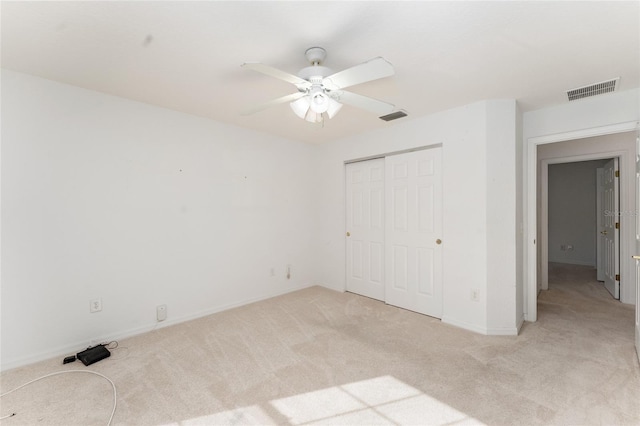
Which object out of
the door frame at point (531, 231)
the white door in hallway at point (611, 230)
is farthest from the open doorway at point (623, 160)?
the door frame at point (531, 231)

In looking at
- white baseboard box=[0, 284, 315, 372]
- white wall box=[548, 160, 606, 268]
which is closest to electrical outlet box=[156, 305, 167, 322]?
white baseboard box=[0, 284, 315, 372]

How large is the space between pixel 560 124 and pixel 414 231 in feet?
6.16

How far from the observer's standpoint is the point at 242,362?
238cm

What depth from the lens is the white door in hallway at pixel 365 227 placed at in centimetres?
401

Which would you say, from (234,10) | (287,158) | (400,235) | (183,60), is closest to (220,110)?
(183,60)

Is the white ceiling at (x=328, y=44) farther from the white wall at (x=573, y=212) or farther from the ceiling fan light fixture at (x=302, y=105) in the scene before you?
the white wall at (x=573, y=212)

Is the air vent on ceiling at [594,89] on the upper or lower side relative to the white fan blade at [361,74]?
upper

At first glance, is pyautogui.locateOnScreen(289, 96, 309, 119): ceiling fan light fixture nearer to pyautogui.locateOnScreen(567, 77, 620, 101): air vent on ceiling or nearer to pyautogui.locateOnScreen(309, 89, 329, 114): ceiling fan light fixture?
pyautogui.locateOnScreen(309, 89, 329, 114): ceiling fan light fixture

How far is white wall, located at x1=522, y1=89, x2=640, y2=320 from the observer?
266cm

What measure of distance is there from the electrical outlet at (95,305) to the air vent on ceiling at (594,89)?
4840 millimetres

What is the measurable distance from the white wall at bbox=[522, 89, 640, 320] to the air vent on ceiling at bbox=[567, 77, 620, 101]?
15 centimetres

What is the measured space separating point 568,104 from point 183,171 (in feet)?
13.8

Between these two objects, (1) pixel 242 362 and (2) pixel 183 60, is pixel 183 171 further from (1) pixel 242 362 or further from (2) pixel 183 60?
(1) pixel 242 362

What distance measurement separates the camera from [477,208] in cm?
300
